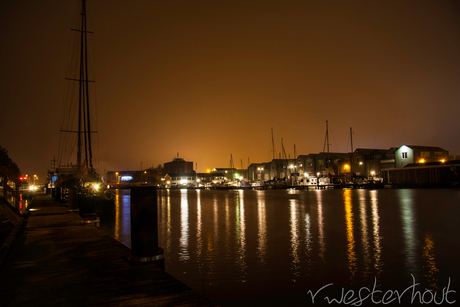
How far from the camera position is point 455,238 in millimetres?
14250

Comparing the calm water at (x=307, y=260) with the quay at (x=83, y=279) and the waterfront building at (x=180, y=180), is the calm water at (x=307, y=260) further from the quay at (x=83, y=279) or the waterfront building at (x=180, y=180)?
the waterfront building at (x=180, y=180)

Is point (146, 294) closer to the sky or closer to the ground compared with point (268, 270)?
closer to the sky

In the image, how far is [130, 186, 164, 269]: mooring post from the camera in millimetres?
6102

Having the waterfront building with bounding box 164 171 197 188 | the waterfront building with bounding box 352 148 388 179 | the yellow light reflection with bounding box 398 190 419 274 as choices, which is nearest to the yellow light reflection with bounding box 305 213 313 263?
the yellow light reflection with bounding box 398 190 419 274

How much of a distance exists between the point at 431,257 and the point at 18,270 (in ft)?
39.4

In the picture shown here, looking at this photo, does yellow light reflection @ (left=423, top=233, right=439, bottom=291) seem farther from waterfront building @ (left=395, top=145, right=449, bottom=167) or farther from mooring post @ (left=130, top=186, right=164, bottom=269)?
waterfront building @ (left=395, top=145, right=449, bottom=167)

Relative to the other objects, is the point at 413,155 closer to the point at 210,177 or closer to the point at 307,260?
the point at 307,260

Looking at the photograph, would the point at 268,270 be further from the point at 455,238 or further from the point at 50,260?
the point at 455,238

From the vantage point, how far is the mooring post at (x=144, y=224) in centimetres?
610

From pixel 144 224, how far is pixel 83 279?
4.41ft

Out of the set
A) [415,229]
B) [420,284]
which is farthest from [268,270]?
[415,229]

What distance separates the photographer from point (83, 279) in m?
5.38

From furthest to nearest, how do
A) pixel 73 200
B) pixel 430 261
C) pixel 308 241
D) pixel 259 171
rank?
1. pixel 259 171
2. pixel 73 200
3. pixel 308 241
4. pixel 430 261

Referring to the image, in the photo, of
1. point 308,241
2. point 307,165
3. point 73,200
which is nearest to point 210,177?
point 307,165
